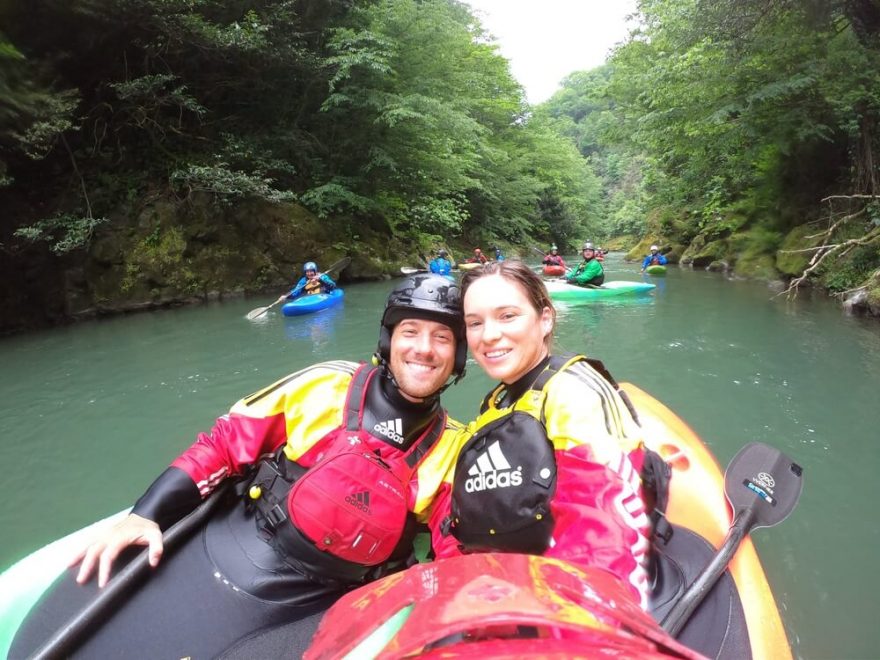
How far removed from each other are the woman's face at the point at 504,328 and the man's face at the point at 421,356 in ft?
0.58

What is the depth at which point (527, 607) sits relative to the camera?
26.9 inches

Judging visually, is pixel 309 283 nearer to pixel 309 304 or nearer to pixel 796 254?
pixel 309 304

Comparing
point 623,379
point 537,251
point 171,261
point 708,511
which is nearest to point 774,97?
point 623,379

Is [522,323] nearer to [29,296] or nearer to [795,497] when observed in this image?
[795,497]

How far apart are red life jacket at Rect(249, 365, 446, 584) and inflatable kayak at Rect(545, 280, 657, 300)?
27.0 ft

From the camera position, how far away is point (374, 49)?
37.7 feet

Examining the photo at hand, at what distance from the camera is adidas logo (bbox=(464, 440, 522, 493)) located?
4.40 feet

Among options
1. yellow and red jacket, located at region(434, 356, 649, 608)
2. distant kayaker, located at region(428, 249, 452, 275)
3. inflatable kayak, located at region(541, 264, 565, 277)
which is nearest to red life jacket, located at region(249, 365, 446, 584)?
yellow and red jacket, located at region(434, 356, 649, 608)

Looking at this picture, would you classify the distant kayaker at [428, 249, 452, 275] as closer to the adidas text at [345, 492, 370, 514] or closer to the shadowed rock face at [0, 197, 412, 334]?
the shadowed rock face at [0, 197, 412, 334]

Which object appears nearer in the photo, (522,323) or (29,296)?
(522,323)

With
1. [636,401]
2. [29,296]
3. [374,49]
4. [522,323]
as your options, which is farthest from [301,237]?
[522,323]

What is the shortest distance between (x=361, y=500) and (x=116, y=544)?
0.79 metres

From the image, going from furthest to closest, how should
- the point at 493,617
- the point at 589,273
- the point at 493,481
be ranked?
1. the point at 589,273
2. the point at 493,481
3. the point at 493,617

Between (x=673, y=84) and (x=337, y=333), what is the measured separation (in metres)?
8.46
